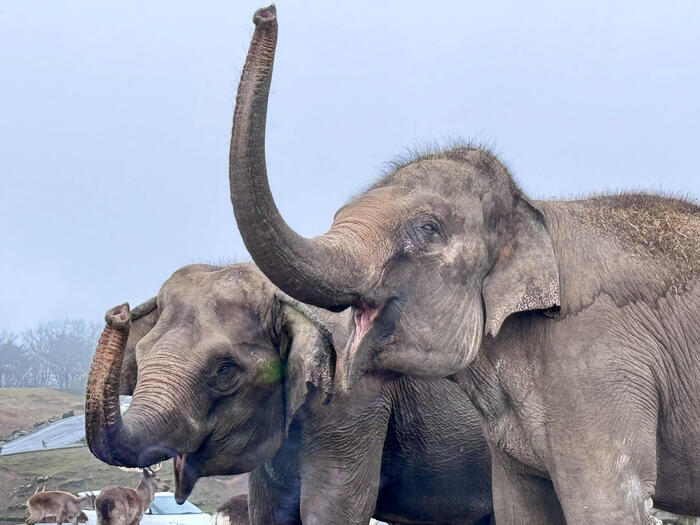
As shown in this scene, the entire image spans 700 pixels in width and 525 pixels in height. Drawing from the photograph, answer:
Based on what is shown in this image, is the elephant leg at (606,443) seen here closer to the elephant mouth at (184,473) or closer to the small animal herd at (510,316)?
the small animal herd at (510,316)

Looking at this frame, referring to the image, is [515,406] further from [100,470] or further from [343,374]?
[100,470]

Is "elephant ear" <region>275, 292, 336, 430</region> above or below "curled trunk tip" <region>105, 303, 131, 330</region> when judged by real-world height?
below

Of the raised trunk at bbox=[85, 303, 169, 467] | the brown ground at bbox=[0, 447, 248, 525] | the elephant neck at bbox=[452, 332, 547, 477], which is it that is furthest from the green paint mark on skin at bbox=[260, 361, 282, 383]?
the brown ground at bbox=[0, 447, 248, 525]

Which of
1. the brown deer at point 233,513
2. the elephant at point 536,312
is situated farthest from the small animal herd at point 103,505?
the elephant at point 536,312

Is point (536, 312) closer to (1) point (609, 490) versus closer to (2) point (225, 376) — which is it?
(1) point (609, 490)

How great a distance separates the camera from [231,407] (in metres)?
6.19

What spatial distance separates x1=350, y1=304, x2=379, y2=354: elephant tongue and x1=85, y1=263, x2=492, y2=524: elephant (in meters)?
1.07

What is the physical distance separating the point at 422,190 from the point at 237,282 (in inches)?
87.8

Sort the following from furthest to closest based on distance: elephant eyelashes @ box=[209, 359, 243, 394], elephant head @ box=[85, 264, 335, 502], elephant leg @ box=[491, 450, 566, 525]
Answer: elephant eyelashes @ box=[209, 359, 243, 394] → elephant head @ box=[85, 264, 335, 502] → elephant leg @ box=[491, 450, 566, 525]

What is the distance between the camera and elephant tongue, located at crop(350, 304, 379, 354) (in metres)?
4.28

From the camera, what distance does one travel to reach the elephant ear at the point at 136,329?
697cm

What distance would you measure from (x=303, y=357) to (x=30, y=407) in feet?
75.1

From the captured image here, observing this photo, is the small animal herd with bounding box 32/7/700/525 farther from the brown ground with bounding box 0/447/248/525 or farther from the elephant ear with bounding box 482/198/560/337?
the brown ground with bounding box 0/447/248/525

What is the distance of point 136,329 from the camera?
702cm
